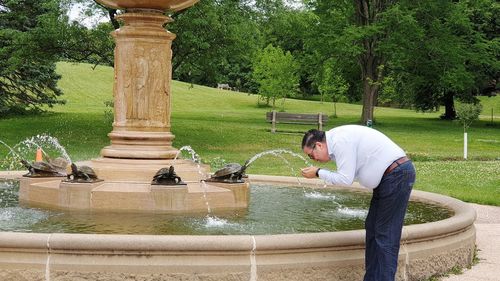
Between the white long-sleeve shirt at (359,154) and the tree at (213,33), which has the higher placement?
the tree at (213,33)

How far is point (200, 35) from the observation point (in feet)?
87.2

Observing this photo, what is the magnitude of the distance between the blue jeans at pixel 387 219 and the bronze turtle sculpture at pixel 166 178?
3.21 metres

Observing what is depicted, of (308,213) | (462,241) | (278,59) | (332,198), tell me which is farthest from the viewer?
(278,59)

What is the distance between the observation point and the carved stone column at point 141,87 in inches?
385

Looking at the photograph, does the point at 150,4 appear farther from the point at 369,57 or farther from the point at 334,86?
the point at 334,86

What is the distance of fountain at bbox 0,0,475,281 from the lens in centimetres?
591

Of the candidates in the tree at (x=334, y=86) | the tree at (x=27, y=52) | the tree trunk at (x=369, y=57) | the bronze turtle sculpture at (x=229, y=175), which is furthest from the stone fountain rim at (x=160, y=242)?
the tree at (x=334, y=86)

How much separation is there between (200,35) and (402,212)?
2126 cm

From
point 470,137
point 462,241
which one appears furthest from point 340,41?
point 462,241

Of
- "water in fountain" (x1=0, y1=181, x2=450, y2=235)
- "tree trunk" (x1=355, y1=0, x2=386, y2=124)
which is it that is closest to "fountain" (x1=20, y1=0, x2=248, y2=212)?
"water in fountain" (x1=0, y1=181, x2=450, y2=235)

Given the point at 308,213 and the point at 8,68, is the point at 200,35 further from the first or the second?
the point at 308,213

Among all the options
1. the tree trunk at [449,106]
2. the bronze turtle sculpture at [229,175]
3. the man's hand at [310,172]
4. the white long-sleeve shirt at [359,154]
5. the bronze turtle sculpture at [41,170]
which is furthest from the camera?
the tree trunk at [449,106]

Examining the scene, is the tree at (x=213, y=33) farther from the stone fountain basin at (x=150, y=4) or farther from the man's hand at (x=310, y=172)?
the man's hand at (x=310, y=172)

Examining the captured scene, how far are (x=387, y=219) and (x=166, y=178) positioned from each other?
352 centimetres
